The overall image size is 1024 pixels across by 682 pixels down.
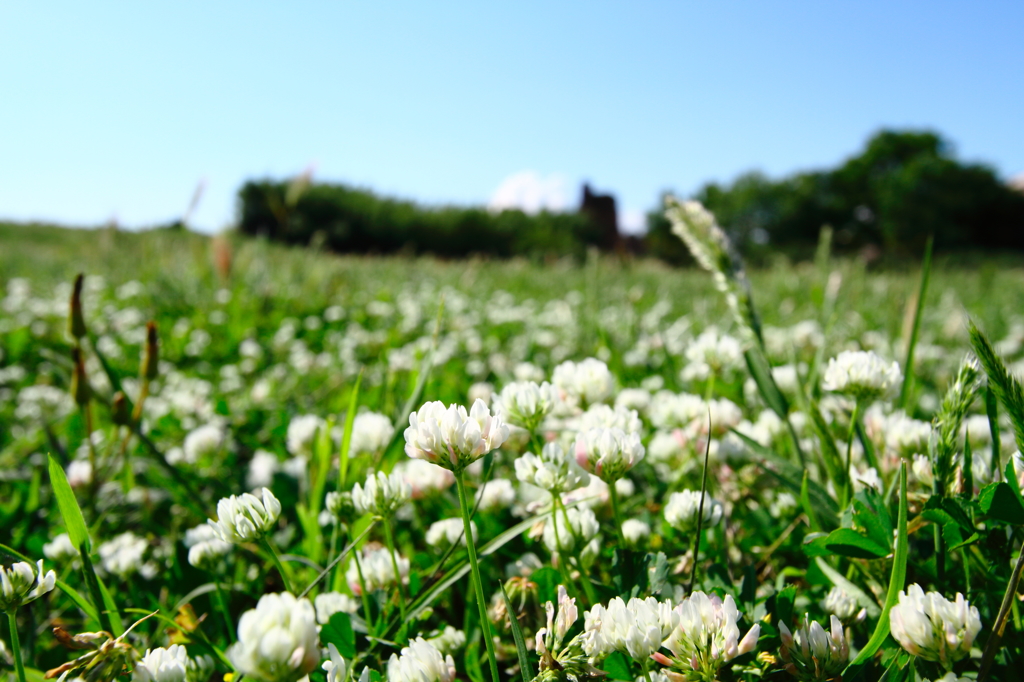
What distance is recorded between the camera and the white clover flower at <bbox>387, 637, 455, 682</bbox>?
546mm

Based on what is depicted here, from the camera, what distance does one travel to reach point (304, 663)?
381 millimetres

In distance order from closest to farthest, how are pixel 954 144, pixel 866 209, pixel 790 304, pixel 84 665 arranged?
pixel 84 665
pixel 790 304
pixel 866 209
pixel 954 144

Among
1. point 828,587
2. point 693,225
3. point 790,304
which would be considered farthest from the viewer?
point 790,304

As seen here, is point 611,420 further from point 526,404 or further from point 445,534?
point 445,534

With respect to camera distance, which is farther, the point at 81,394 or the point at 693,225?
the point at 81,394

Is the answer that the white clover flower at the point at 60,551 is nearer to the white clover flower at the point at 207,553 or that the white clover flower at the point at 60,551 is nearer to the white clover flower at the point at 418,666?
the white clover flower at the point at 207,553

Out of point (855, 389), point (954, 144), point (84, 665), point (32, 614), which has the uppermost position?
point (954, 144)

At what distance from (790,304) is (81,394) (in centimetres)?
453

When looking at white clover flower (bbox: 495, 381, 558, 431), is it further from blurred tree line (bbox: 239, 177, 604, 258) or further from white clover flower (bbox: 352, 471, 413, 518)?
blurred tree line (bbox: 239, 177, 604, 258)

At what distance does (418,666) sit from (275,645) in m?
0.21

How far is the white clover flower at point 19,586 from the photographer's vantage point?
535mm

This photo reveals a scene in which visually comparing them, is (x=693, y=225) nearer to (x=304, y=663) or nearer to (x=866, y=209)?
(x=304, y=663)

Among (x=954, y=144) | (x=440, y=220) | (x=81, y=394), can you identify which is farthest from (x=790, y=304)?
(x=954, y=144)

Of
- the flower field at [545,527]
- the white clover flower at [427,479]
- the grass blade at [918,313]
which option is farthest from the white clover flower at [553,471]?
the grass blade at [918,313]
